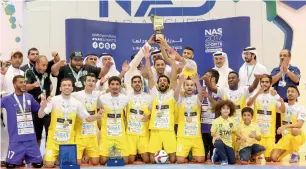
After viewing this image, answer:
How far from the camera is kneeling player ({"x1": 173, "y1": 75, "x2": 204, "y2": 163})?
7.12 metres

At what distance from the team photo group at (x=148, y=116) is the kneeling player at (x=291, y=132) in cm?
1

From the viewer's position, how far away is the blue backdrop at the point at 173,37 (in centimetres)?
988

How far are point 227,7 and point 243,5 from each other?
0.35m

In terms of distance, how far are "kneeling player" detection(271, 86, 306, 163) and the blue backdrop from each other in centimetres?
255

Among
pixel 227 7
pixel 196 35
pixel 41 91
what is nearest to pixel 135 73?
pixel 41 91

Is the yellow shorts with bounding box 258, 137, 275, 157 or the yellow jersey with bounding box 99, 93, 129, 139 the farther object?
the yellow shorts with bounding box 258, 137, 275, 157

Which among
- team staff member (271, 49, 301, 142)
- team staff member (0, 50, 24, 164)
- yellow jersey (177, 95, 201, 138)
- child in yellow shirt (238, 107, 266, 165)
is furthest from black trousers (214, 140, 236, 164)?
team staff member (0, 50, 24, 164)

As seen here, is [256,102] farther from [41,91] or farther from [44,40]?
[44,40]

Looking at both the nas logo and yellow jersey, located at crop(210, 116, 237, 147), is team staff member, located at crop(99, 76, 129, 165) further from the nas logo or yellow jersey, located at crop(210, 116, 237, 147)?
the nas logo

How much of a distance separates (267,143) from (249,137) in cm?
50

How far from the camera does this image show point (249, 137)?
22.9 ft

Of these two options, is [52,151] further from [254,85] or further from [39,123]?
[254,85]

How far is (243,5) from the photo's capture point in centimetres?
1036

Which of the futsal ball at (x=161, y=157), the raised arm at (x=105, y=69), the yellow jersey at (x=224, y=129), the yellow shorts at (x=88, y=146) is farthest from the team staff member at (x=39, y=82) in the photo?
the yellow jersey at (x=224, y=129)
